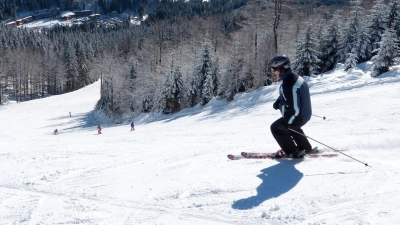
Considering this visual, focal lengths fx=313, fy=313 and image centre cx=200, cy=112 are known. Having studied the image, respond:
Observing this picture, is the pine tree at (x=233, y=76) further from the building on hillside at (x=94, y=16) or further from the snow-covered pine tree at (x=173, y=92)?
the building on hillside at (x=94, y=16)

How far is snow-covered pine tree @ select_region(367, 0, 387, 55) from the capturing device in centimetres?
2820

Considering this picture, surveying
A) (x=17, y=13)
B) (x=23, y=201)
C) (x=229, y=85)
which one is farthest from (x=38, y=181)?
(x=17, y=13)

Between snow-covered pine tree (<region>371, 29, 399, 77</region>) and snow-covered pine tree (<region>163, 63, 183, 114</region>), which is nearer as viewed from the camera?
snow-covered pine tree (<region>371, 29, 399, 77</region>)

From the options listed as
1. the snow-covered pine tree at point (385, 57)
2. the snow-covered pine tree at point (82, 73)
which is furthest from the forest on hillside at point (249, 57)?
the snow-covered pine tree at point (82, 73)

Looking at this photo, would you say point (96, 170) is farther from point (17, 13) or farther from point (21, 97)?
point (17, 13)

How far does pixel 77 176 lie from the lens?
6359 mm

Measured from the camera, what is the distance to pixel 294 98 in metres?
5.37

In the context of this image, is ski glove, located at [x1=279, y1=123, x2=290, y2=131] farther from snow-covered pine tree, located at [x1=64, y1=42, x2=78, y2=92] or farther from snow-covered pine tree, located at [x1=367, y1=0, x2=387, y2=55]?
snow-covered pine tree, located at [x1=64, y1=42, x2=78, y2=92]

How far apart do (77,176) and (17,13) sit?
656ft

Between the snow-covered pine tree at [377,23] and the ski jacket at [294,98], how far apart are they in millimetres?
26968

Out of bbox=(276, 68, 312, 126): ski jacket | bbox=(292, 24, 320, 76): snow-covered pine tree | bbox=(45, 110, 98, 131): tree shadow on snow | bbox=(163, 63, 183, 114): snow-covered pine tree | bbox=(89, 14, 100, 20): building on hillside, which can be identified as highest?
bbox=(89, 14, 100, 20): building on hillside

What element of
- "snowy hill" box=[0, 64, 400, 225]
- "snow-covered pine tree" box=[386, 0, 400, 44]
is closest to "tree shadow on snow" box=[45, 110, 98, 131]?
"snowy hill" box=[0, 64, 400, 225]

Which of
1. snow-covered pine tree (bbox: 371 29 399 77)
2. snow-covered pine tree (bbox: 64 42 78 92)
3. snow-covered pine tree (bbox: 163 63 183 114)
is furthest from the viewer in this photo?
snow-covered pine tree (bbox: 64 42 78 92)

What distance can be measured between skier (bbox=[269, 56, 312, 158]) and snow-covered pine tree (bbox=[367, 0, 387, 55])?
26.9 meters
